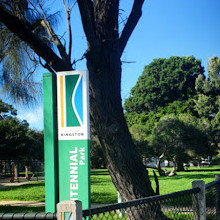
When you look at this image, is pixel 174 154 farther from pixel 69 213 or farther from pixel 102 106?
pixel 69 213

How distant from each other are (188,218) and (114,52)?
9.09ft

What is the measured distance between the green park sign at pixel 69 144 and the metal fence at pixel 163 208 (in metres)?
0.45

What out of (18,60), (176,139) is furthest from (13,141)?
(18,60)

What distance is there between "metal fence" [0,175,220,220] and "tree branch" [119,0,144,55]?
106 inches

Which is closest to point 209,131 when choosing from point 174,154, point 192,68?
point 174,154

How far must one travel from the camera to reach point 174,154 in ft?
97.2

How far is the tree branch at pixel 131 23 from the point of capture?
19.5ft

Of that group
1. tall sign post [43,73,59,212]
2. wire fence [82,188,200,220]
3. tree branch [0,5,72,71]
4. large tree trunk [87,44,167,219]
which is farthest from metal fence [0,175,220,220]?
→ tree branch [0,5,72,71]

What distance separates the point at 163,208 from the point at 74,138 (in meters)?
1.83

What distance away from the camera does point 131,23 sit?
6039mm

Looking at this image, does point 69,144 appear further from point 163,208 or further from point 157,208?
point 163,208

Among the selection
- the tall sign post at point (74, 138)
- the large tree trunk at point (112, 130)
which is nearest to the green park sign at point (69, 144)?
the tall sign post at point (74, 138)

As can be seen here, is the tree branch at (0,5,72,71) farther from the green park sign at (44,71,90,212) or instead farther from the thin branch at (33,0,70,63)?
the green park sign at (44,71,90,212)

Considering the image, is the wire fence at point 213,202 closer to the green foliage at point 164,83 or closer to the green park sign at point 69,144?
the green park sign at point 69,144
